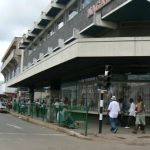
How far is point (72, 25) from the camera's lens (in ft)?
129

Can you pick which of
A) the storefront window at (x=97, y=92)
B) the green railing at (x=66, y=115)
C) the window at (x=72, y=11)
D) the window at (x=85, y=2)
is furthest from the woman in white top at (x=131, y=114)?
the window at (x=72, y=11)

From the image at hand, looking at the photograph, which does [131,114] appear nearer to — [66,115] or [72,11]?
[66,115]

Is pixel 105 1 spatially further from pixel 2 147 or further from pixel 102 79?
pixel 2 147

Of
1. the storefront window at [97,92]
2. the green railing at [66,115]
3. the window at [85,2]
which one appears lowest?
the green railing at [66,115]

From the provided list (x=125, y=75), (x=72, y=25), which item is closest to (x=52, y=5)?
(x=72, y=25)

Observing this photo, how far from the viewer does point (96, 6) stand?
30.4 meters

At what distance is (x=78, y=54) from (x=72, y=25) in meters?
12.8

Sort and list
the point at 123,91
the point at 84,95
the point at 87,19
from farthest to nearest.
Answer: the point at 84,95
the point at 87,19
the point at 123,91

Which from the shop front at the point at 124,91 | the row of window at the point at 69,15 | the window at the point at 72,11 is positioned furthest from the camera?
the window at the point at 72,11

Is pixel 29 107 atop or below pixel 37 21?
below

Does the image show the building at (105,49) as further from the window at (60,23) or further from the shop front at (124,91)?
the window at (60,23)

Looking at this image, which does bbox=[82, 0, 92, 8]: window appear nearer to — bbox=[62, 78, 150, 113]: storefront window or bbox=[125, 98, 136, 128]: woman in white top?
bbox=[62, 78, 150, 113]: storefront window

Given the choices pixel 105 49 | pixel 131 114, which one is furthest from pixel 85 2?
pixel 131 114

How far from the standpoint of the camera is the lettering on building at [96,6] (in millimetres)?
29106
